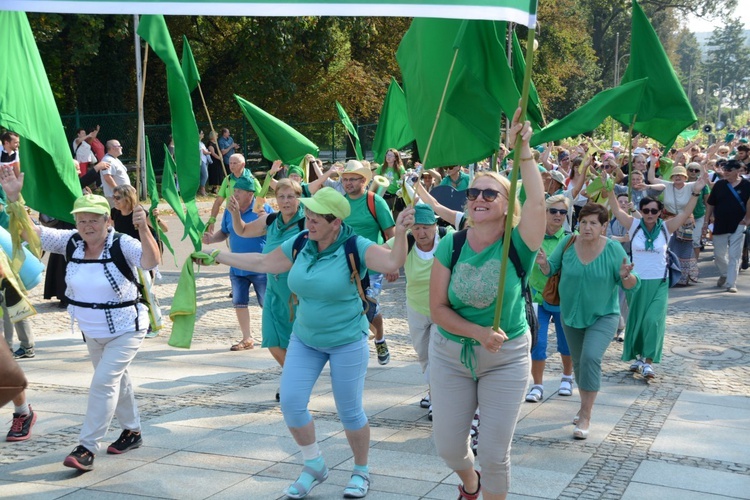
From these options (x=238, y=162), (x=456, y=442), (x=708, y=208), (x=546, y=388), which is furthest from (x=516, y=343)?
(x=708, y=208)

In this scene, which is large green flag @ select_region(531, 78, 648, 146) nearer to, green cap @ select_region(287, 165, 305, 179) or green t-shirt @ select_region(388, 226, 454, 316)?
green t-shirt @ select_region(388, 226, 454, 316)

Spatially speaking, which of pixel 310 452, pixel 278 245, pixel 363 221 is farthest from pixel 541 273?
pixel 310 452

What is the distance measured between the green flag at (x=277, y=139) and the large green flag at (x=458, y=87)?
9.02ft

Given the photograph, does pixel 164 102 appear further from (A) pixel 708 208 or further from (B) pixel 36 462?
(B) pixel 36 462

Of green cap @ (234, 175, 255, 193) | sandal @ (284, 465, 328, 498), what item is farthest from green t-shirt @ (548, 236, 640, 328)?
green cap @ (234, 175, 255, 193)

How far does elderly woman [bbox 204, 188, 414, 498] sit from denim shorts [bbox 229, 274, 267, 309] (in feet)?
12.8

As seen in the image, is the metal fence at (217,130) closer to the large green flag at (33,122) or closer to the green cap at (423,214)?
the green cap at (423,214)

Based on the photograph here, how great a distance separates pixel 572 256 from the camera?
7.28 metres

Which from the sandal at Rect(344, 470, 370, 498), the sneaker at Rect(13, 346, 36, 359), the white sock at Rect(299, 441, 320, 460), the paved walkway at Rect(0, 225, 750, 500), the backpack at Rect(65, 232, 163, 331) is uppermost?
the backpack at Rect(65, 232, 163, 331)

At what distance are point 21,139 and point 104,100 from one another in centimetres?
2542

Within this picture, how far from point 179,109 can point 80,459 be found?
228 cm

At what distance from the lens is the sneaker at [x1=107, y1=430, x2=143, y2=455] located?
642 cm

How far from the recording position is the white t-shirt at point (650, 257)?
29.0 feet

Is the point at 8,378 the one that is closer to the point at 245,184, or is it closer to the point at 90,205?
the point at 90,205
